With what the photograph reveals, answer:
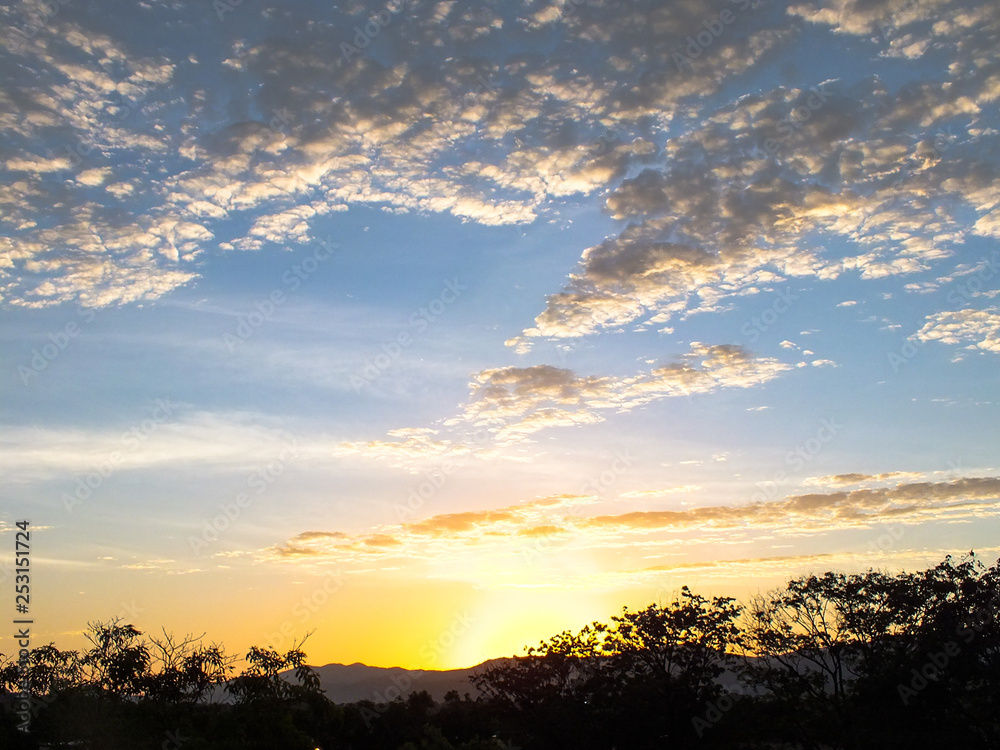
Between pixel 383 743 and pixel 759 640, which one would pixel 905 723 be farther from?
pixel 383 743

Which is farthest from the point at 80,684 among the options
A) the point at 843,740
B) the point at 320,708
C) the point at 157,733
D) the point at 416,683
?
the point at 416,683

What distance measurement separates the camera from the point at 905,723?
2881 centimetres

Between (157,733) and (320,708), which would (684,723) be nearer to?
(320,708)

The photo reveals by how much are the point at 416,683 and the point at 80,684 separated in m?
151

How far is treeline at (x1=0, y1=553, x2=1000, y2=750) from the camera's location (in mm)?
19188

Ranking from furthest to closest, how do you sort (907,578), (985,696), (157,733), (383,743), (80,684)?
(383,743)
(907,578)
(985,696)
(80,684)
(157,733)

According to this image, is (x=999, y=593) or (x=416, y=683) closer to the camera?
(x=999, y=593)

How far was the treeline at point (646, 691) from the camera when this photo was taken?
1919 centimetres

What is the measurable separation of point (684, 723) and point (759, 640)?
6750 millimetres

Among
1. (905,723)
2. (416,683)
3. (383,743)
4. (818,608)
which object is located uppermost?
(818,608)

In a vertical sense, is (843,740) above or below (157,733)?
below

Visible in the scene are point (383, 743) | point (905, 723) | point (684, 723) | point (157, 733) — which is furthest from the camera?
point (383, 743)

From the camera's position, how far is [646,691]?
42.6 meters

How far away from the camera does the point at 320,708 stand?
21.7 metres
